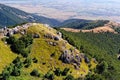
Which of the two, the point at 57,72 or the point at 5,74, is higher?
the point at 5,74

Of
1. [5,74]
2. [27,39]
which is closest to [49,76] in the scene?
[5,74]

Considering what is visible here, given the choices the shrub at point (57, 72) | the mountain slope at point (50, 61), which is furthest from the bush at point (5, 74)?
the shrub at point (57, 72)

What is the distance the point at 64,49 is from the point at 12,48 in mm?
32970

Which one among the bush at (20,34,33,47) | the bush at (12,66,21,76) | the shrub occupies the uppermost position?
the bush at (20,34,33,47)

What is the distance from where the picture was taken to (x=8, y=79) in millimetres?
145000

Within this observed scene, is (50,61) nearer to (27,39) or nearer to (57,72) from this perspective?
(57,72)

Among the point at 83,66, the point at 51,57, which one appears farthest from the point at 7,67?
the point at 83,66

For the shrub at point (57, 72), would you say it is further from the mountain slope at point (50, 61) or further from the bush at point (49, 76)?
the bush at point (49, 76)

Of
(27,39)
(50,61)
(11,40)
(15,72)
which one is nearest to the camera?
(15,72)

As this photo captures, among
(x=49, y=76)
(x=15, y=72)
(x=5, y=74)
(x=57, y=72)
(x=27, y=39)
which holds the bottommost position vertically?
(x=57, y=72)

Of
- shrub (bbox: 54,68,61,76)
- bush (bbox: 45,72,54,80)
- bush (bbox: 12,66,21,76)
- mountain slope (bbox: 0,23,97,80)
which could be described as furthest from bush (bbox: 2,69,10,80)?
shrub (bbox: 54,68,61,76)

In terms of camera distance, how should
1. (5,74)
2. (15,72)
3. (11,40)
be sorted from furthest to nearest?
(11,40) → (15,72) → (5,74)

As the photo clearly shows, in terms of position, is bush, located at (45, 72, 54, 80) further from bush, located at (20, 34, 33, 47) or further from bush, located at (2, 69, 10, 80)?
bush, located at (20, 34, 33, 47)

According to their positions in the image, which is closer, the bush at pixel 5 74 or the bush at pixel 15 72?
the bush at pixel 5 74
